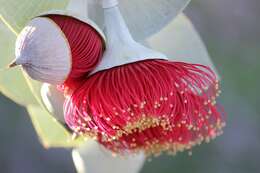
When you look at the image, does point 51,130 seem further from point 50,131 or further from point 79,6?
point 79,6

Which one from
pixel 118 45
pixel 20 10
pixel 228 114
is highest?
pixel 20 10

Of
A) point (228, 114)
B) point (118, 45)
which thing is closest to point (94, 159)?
point (118, 45)

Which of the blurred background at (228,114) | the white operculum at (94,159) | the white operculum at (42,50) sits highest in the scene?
the white operculum at (42,50)

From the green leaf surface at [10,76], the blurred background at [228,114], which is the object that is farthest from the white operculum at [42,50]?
the blurred background at [228,114]

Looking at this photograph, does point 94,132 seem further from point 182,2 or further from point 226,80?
point 226,80

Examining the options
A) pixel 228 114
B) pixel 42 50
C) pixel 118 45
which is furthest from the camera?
pixel 228 114

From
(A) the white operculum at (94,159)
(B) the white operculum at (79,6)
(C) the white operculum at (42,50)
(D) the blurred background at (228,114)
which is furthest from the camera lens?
(D) the blurred background at (228,114)

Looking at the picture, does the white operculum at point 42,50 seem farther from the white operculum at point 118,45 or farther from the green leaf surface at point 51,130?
the green leaf surface at point 51,130
